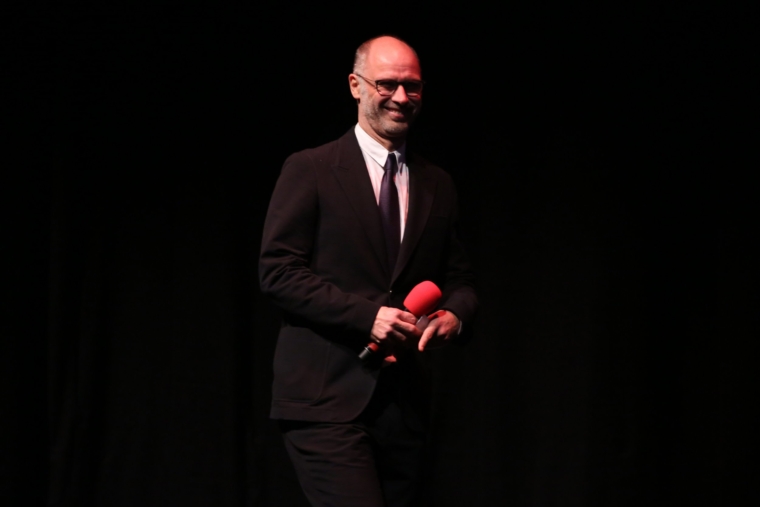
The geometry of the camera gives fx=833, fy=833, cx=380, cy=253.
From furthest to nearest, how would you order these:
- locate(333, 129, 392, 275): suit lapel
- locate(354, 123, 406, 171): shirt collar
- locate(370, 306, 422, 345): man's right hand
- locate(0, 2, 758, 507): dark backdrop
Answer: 1. locate(0, 2, 758, 507): dark backdrop
2. locate(354, 123, 406, 171): shirt collar
3. locate(333, 129, 392, 275): suit lapel
4. locate(370, 306, 422, 345): man's right hand

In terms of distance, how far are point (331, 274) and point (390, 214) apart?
0.22 m

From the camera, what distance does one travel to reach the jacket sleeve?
1982mm

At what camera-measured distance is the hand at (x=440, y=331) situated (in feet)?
6.58

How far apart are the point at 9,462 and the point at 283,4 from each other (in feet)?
7.04

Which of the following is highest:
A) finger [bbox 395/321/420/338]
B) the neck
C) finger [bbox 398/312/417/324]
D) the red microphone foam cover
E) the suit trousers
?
the neck

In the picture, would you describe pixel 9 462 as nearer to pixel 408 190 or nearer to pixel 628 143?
pixel 408 190

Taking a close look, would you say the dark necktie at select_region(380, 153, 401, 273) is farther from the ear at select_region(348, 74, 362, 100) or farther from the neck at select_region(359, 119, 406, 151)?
the ear at select_region(348, 74, 362, 100)

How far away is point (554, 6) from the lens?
132 inches

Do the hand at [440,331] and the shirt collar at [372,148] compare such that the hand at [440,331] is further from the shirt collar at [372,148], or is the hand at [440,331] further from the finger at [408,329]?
the shirt collar at [372,148]

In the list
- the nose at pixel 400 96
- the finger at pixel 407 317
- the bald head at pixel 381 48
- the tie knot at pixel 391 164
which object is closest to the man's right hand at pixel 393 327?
the finger at pixel 407 317

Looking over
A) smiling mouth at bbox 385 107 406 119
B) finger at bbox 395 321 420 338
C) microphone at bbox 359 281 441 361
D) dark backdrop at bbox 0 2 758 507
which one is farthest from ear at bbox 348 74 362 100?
dark backdrop at bbox 0 2 758 507

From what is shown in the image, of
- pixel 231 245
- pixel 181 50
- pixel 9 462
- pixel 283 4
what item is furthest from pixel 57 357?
pixel 283 4

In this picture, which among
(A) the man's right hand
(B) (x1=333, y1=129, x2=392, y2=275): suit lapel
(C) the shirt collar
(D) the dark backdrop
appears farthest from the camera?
(D) the dark backdrop

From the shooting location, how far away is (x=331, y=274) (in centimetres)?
211
